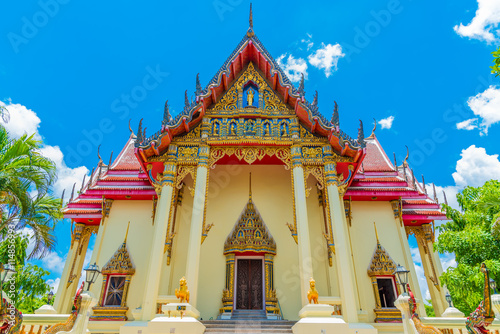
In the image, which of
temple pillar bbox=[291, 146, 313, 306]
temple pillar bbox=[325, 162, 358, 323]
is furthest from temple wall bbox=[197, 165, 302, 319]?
temple pillar bbox=[325, 162, 358, 323]

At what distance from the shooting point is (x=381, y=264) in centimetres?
953

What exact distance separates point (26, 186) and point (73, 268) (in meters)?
4.47

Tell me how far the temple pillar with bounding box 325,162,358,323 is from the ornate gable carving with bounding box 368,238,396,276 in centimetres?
191

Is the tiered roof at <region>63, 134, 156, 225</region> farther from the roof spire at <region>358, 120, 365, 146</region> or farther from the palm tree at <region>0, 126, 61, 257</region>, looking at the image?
the roof spire at <region>358, 120, 365, 146</region>

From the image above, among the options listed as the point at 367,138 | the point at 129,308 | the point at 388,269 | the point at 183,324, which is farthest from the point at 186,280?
the point at 367,138

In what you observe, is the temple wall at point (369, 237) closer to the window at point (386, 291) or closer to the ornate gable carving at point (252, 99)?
the window at point (386, 291)

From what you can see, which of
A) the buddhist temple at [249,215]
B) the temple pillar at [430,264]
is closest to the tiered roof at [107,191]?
the buddhist temple at [249,215]

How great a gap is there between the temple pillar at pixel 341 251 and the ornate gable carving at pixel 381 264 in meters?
1.91

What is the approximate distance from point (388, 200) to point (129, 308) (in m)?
8.67

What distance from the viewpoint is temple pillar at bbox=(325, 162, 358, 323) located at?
6.95 metres

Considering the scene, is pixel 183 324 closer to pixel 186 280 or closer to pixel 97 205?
pixel 186 280

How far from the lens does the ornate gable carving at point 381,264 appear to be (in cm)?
941

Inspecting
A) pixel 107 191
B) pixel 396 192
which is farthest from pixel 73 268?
pixel 396 192

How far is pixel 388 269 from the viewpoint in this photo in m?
9.45
